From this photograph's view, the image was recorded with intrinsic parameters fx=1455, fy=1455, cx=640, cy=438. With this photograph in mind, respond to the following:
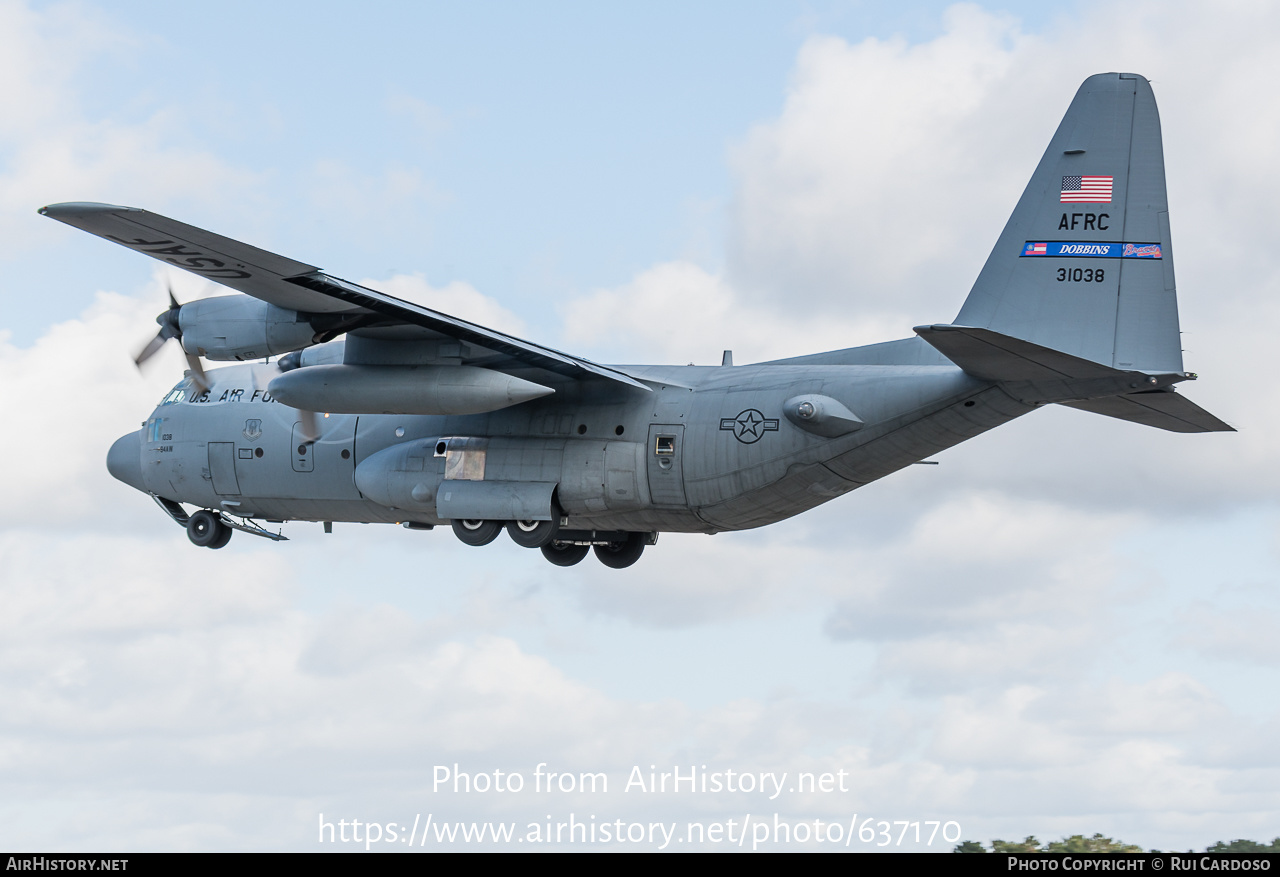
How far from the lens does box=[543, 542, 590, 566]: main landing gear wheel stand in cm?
2297

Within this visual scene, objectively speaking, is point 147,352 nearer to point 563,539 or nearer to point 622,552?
point 563,539

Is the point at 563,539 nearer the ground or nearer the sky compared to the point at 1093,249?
nearer the ground

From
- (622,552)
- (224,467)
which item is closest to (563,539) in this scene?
(622,552)

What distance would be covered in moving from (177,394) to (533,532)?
7348mm

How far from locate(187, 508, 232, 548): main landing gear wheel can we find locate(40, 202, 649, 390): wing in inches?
227

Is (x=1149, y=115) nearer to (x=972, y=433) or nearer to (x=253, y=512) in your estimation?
(x=972, y=433)

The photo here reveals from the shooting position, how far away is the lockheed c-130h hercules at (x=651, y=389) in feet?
57.0

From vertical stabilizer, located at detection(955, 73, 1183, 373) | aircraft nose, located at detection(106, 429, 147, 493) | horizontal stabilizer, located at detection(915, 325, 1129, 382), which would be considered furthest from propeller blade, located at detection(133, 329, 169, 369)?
vertical stabilizer, located at detection(955, 73, 1183, 373)

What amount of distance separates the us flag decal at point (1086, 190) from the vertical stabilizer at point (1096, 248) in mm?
12

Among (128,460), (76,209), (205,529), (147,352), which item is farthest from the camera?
(128,460)

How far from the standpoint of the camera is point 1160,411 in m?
19.0

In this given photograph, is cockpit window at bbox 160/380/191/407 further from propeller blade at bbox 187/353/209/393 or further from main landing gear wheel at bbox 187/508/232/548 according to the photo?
main landing gear wheel at bbox 187/508/232/548

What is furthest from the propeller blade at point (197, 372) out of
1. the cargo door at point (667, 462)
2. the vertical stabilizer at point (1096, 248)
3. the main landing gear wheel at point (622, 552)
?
the vertical stabilizer at point (1096, 248)
